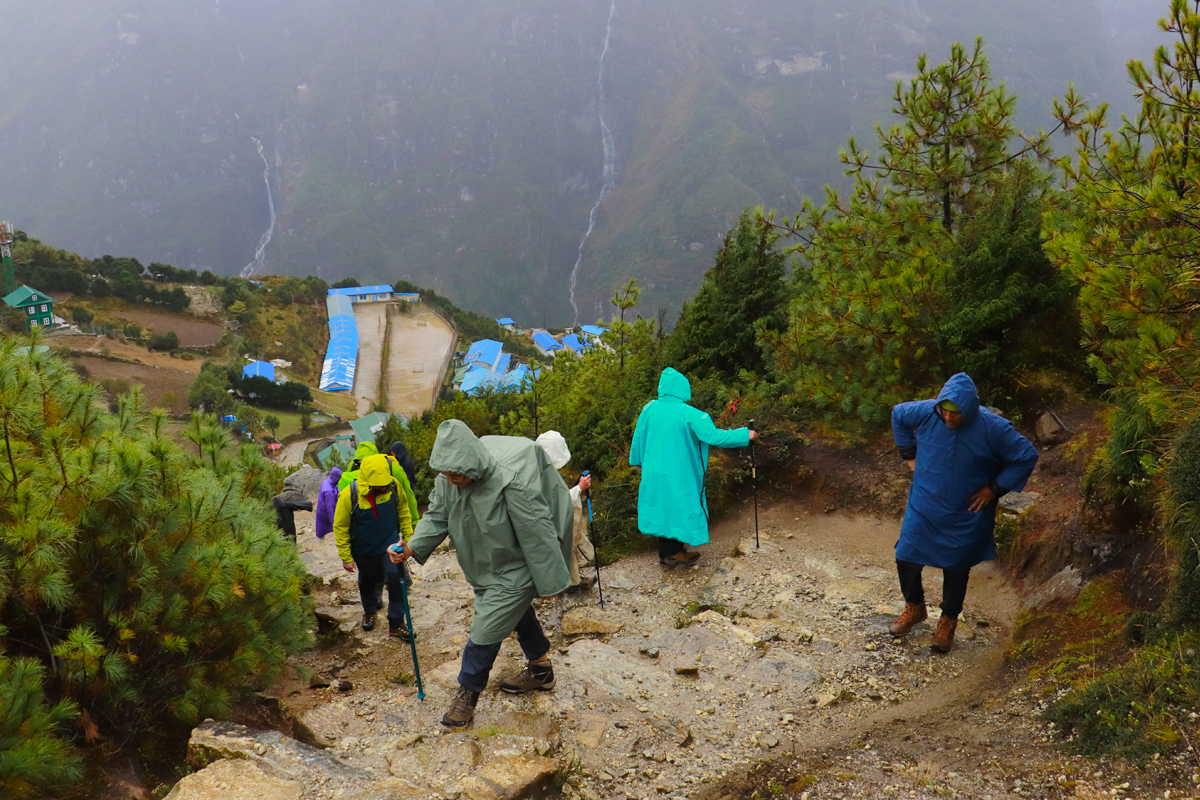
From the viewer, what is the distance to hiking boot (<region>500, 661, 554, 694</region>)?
4.78 m

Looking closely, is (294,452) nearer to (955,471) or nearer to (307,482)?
(307,482)

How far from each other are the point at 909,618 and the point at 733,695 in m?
1.38

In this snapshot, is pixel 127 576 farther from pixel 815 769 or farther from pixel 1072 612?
pixel 1072 612

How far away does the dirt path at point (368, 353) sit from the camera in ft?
249

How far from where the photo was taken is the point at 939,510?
4871mm

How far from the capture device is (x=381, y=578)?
6.49 meters

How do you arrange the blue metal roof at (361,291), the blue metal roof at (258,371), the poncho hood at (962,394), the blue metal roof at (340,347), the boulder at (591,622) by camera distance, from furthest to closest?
1. the blue metal roof at (361,291)
2. the blue metal roof at (340,347)
3. the blue metal roof at (258,371)
4. the boulder at (591,622)
5. the poncho hood at (962,394)

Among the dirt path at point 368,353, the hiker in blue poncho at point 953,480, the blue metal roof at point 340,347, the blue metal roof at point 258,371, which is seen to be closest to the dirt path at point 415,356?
the dirt path at point 368,353

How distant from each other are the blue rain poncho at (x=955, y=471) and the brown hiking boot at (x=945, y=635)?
404mm

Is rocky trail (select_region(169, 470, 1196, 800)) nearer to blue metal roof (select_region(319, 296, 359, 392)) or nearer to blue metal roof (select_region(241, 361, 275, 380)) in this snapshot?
blue metal roof (select_region(241, 361, 275, 380))

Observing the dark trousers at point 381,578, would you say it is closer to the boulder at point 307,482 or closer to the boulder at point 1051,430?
the boulder at point 1051,430

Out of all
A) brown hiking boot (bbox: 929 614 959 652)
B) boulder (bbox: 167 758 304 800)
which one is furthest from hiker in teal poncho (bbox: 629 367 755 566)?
boulder (bbox: 167 758 304 800)

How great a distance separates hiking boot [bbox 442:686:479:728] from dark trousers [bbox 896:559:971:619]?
2.80 metres

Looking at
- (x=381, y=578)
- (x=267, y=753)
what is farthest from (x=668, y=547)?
(x=267, y=753)
